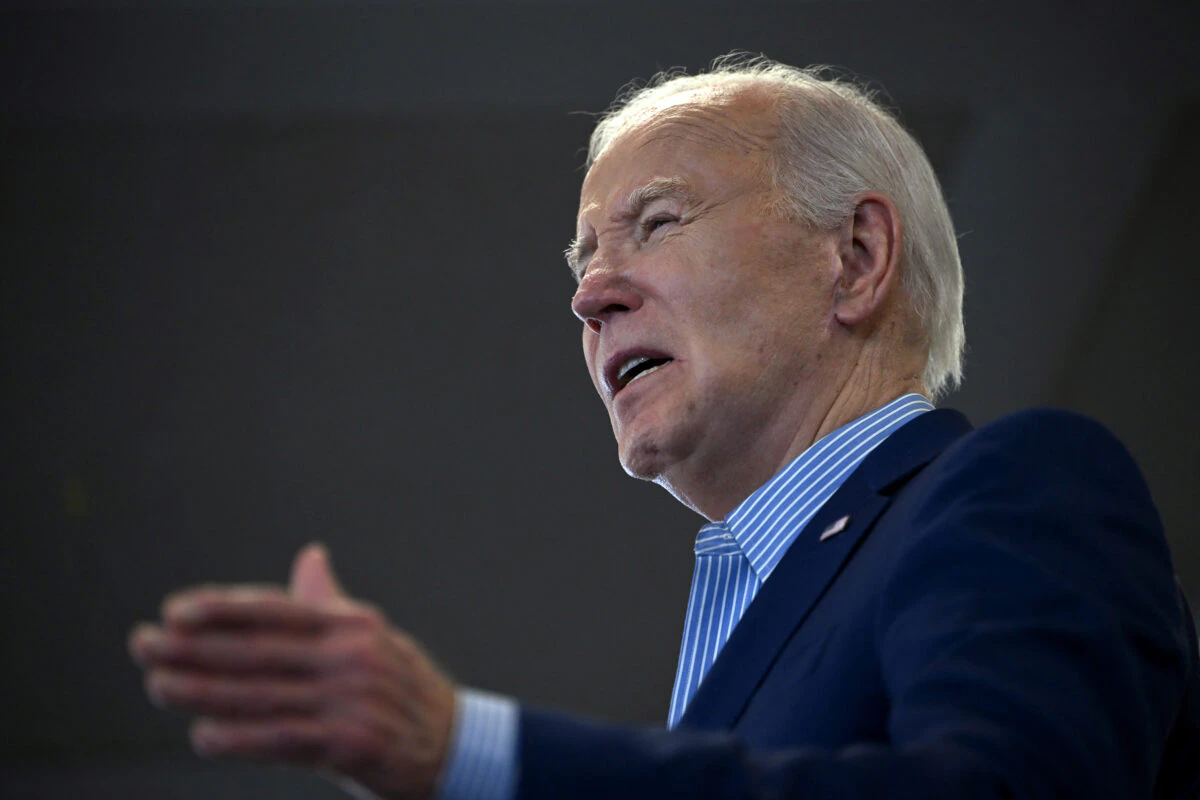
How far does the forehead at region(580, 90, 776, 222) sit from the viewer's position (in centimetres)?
175

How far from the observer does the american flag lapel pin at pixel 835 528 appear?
4.11 ft

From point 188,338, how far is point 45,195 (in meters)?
0.76

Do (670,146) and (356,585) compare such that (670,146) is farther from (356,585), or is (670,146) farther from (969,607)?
(356,585)

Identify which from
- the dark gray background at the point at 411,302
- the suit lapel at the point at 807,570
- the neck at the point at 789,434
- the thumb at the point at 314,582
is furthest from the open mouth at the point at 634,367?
the dark gray background at the point at 411,302

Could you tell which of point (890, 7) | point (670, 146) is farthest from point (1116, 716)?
point (890, 7)

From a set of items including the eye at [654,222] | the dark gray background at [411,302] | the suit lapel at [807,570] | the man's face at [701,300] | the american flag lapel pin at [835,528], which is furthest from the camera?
the dark gray background at [411,302]

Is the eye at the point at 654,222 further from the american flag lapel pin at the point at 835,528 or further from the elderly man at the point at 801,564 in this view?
the american flag lapel pin at the point at 835,528

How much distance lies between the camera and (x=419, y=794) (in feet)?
2.32

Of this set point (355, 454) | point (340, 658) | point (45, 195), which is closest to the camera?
point (340, 658)

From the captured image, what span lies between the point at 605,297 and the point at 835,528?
1.86 ft

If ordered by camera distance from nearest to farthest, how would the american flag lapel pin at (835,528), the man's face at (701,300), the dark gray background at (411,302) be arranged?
the american flag lapel pin at (835,528) → the man's face at (701,300) → the dark gray background at (411,302)

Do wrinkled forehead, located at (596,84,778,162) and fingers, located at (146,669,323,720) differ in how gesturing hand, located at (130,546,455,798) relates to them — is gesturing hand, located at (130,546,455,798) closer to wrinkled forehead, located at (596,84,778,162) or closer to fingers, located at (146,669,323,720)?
fingers, located at (146,669,323,720)

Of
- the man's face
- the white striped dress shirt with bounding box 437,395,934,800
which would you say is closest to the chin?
the man's face

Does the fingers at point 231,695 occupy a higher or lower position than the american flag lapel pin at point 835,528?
higher
